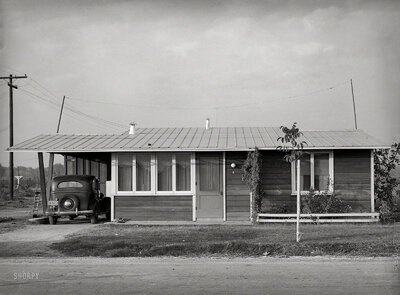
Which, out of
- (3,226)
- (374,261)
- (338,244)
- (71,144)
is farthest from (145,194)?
(374,261)

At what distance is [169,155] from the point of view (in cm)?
1986

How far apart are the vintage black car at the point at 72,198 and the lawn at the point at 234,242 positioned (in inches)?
105

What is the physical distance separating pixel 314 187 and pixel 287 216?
2120 mm

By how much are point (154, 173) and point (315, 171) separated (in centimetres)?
583

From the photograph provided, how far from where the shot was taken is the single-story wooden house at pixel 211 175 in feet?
63.4

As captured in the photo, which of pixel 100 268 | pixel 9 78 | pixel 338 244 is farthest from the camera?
pixel 9 78

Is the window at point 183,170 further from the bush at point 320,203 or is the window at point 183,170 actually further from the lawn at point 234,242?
the bush at point 320,203

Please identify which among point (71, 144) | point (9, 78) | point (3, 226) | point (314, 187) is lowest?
point (3, 226)

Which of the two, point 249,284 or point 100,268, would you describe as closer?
point 249,284

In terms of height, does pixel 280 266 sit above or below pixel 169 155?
below

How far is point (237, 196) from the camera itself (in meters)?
19.6

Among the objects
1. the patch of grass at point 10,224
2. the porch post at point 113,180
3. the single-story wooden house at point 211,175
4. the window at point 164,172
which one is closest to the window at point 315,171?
the single-story wooden house at point 211,175

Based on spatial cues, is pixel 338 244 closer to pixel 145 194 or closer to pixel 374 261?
pixel 374 261

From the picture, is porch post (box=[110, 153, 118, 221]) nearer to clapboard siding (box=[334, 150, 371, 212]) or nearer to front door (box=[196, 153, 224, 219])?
front door (box=[196, 153, 224, 219])
